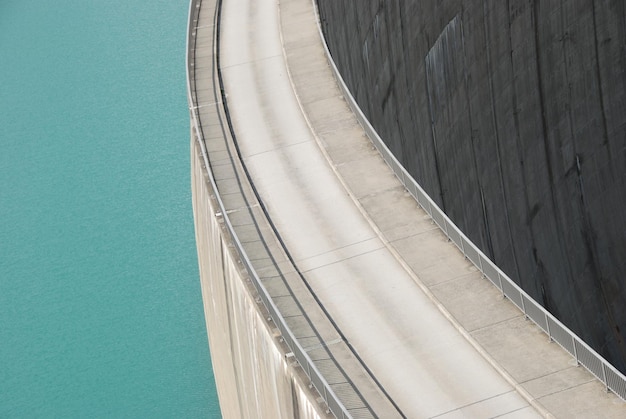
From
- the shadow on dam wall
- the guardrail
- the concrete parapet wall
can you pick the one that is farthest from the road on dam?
the shadow on dam wall

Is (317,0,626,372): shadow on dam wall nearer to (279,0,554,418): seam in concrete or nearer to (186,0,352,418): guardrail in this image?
(279,0,554,418): seam in concrete

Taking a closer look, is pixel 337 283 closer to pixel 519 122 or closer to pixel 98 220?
pixel 519 122

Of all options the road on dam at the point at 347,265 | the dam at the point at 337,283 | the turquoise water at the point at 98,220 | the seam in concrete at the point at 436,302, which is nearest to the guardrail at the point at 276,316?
the dam at the point at 337,283

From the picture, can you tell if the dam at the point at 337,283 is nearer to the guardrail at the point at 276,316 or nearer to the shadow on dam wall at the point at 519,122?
the guardrail at the point at 276,316

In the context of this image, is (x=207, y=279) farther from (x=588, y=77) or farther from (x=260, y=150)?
(x=588, y=77)

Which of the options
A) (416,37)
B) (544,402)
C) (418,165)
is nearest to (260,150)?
(418,165)
